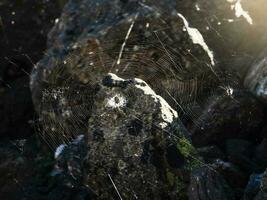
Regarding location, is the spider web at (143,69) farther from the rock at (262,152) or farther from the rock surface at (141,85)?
the rock at (262,152)

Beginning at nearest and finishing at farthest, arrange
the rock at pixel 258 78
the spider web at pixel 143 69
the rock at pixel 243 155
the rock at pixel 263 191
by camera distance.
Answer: the rock at pixel 263 191 < the rock at pixel 243 155 < the rock at pixel 258 78 < the spider web at pixel 143 69

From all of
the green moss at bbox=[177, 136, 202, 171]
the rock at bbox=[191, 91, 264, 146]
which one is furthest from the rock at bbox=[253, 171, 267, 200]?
the rock at bbox=[191, 91, 264, 146]

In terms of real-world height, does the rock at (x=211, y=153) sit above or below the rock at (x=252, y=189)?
below

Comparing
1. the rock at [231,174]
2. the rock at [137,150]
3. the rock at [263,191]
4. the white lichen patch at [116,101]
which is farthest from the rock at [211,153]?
the rock at [263,191]

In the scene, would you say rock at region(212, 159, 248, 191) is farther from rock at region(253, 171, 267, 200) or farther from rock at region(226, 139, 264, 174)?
rock at region(253, 171, 267, 200)

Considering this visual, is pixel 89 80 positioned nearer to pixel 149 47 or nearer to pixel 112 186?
pixel 149 47

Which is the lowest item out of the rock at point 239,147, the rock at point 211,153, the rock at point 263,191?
the rock at point 211,153
